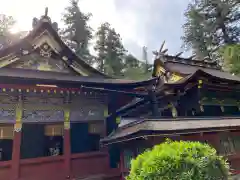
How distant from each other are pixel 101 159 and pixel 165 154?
5610mm

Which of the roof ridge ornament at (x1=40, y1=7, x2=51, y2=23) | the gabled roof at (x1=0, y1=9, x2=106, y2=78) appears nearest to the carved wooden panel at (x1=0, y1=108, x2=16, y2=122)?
the gabled roof at (x1=0, y1=9, x2=106, y2=78)

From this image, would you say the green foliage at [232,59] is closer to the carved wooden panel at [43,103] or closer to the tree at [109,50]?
the tree at [109,50]

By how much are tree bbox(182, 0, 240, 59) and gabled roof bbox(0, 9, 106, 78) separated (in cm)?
2406

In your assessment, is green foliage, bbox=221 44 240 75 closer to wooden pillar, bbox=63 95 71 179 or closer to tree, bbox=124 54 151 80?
tree, bbox=124 54 151 80

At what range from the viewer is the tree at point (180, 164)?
4.00m

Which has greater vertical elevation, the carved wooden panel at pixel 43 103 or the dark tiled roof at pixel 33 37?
the dark tiled roof at pixel 33 37

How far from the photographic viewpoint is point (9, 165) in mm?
7688

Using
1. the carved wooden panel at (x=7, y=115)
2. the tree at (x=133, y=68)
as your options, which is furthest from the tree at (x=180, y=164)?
the tree at (x=133, y=68)

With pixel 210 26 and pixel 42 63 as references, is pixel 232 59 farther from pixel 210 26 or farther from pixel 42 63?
pixel 42 63

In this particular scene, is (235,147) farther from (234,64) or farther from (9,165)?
(234,64)

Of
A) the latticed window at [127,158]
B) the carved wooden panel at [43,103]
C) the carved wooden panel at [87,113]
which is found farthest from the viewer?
the carved wooden panel at [87,113]

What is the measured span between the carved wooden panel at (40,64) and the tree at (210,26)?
975 inches

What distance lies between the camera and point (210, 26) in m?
29.8

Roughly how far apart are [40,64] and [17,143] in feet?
12.5
